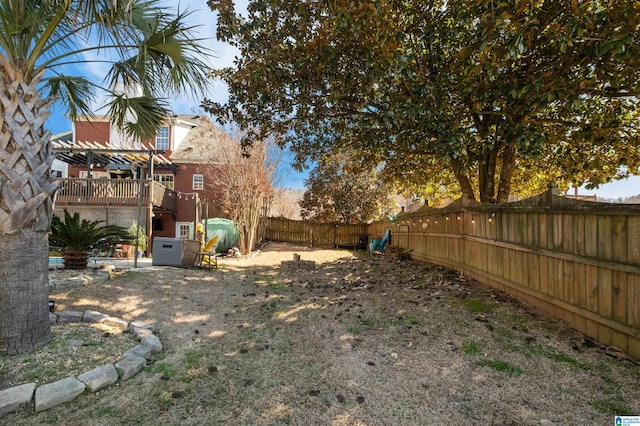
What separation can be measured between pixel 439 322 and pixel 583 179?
7.34 metres

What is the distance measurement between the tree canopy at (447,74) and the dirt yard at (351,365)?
261 cm

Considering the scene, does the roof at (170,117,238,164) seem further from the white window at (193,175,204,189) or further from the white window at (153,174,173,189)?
the white window at (153,174,173,189)

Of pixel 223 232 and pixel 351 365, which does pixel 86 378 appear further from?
pixel 223 232

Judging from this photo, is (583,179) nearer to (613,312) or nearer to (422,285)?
(422,285)

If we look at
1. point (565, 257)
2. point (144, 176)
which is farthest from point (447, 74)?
point (144, 176)

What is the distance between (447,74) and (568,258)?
325cm

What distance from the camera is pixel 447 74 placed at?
17.6 ft

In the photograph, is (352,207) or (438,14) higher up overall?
(438,14)

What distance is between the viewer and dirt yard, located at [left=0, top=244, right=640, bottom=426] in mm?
2633

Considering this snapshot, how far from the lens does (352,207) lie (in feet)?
58.6

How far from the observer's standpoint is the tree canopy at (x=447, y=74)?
14.0ft

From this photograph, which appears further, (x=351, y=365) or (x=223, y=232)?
(x=223, y=232)

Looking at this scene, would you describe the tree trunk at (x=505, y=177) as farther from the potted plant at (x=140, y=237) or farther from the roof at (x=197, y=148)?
the roof at (x=197, y=148)

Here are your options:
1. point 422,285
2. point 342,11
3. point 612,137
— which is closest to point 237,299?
point 422,285
